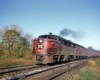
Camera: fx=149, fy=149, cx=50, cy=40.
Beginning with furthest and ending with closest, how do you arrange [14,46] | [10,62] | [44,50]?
1. [14,46]
2. [10,62]
3. [44,50]

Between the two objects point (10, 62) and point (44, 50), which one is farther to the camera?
point (10, 62)

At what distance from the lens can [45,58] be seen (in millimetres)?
15102

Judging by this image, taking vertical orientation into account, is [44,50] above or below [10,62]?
above

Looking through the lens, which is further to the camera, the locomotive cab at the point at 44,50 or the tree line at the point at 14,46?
the tree line at the point at 14,46

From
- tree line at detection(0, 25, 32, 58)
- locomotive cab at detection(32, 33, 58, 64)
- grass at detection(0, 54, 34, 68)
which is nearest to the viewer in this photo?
locomotive cab at detection(32, 33, 58, 64)

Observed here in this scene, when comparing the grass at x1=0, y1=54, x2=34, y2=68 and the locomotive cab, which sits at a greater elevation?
the locomotive cab

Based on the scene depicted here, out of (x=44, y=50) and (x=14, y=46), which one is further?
(x=14, y=46)

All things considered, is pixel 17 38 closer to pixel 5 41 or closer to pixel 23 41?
pixel 23 41

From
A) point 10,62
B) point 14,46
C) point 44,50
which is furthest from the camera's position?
point 14,46

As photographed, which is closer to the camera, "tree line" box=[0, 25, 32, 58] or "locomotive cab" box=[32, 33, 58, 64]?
"locomotive cab" box=[32, 33, 58, 64]

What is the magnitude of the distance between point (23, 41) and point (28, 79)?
1832cm

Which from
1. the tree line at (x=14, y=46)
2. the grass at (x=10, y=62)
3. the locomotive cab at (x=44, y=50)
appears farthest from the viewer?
the tree line at (x=14, y=46)

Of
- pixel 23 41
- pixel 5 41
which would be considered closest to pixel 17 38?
pixel 23 41

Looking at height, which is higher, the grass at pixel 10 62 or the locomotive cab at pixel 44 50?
the locomotive cab at pixel 44 50
